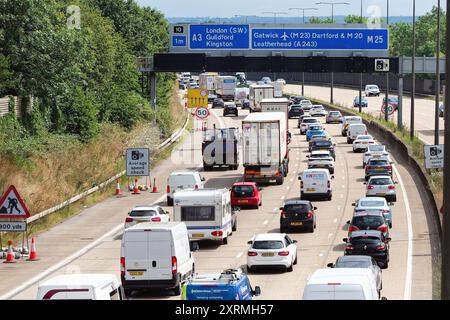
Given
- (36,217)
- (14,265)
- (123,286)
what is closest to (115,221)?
(36,217)

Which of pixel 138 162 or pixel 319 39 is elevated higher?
pixel 319 39

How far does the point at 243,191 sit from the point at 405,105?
80.4m

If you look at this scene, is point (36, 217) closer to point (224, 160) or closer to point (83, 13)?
point (224, 160)

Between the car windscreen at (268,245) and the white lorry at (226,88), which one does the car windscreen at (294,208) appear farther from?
the white lorry at (226,88)

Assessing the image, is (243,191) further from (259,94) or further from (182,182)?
(259,94)

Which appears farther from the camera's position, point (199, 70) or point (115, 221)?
point (199, 70)

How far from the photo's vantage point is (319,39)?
83.1m

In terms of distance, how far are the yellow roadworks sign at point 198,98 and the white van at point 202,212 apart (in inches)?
2050

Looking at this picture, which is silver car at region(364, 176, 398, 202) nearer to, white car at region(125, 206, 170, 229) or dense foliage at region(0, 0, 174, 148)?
white car at region(125, 206, 170, 229)

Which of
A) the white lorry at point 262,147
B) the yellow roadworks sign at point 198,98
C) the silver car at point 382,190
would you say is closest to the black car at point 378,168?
the white lorry at point 262,147

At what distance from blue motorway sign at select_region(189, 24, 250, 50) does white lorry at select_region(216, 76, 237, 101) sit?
62.7 m

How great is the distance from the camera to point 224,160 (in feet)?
234

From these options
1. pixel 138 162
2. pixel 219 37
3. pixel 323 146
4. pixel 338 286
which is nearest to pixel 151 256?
pixel 338 286

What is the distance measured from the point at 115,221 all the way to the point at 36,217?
15.9 feet
